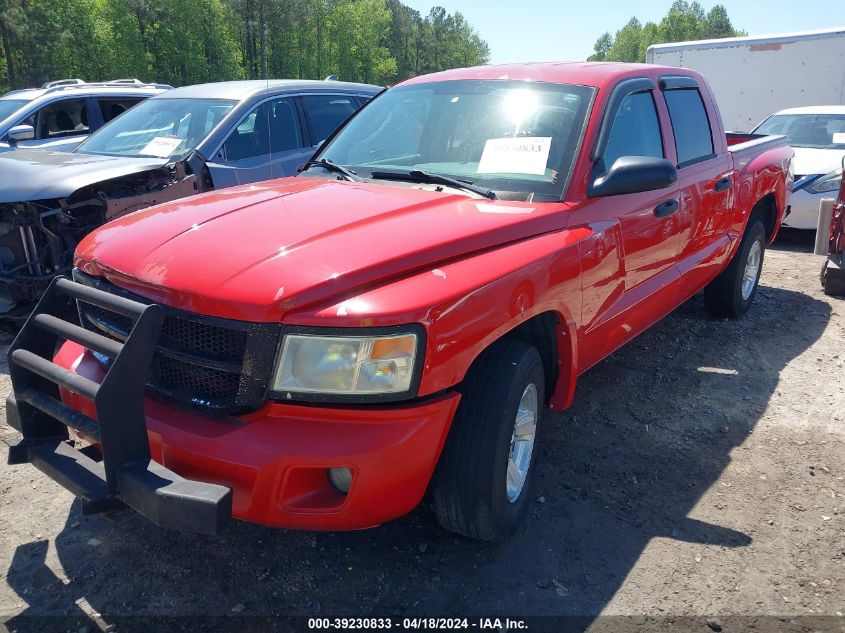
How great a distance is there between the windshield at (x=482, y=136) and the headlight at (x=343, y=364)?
120 centimetres

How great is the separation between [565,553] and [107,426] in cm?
178

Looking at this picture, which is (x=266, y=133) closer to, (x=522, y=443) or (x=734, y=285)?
(x=734, y=285)

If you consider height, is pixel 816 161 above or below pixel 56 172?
below

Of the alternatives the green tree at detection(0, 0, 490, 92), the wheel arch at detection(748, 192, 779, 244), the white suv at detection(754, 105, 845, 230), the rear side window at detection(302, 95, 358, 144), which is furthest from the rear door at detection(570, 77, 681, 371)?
the green tree at detection(0, 0, 490, 92)

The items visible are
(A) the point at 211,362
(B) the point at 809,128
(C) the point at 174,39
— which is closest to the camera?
(A) the point at 211,362

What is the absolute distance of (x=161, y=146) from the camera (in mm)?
5668

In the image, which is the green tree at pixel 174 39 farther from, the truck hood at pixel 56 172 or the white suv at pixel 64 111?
the truck hood at pixel 56 172

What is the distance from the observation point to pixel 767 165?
5.33m

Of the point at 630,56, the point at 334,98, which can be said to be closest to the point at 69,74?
the point at 334,98

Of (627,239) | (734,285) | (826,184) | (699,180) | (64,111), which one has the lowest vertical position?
(734,285)

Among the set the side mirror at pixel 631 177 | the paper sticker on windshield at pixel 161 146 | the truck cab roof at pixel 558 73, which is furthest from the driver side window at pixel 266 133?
the side mirror at pixel 631 177

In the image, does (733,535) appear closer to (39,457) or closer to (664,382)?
(664,382)

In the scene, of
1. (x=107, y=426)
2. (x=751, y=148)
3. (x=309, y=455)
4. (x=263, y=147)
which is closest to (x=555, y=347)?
(x=309, y=455)

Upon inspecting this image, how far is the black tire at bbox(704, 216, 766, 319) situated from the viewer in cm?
523
